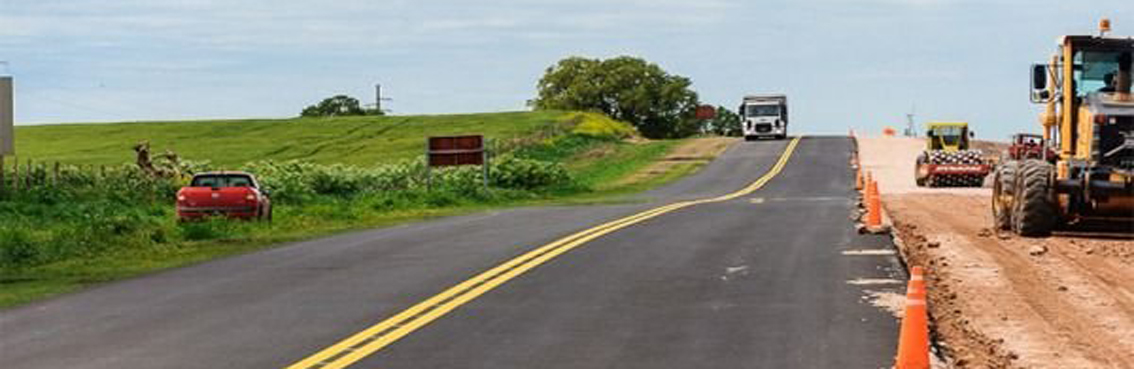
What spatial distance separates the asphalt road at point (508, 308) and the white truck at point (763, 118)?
65735mm

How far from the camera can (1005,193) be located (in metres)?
24.5

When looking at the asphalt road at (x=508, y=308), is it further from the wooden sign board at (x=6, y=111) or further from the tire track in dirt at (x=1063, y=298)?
the wooden sign board at (x=6, y=111)

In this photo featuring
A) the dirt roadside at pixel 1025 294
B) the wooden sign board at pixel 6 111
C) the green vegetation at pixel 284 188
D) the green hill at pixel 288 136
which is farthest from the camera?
the green hill at pixel 288 136

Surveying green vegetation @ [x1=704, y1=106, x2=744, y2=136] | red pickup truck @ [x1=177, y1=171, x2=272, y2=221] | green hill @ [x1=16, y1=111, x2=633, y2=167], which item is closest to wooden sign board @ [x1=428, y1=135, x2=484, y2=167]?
red pickup truck @ [x1=177, y1=171, x2=272, y2=221]

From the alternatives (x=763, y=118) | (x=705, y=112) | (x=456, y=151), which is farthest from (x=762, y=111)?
(x=705, y=112)

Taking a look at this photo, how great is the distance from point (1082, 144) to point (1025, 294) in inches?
341

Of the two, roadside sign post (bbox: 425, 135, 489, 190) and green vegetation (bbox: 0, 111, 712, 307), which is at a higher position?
roadside sign post (bbox: 425, 135, 489, 190)

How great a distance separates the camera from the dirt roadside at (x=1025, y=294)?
11453 mm

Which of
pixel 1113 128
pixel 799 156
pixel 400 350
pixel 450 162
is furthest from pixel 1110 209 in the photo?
pixel 799 156

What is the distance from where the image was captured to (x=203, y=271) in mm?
18000

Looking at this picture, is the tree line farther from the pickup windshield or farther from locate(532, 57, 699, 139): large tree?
the pickup windshield

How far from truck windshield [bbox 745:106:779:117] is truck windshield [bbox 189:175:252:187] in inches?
2340

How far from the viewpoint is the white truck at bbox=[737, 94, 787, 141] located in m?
88.6

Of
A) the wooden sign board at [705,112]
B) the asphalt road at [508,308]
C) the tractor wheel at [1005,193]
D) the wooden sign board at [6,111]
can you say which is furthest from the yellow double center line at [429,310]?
the wooden sign board at [705,112]
